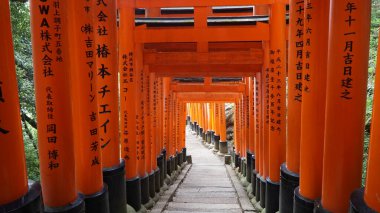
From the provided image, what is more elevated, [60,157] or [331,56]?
[331,56]

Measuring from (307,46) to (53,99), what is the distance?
2888 millimetres

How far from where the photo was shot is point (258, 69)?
322 inches

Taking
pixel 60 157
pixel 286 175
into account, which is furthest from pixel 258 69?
pixel 60 157

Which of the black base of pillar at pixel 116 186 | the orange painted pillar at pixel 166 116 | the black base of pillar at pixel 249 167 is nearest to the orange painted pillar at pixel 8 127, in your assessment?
the black base of pillar at pixel 116 186

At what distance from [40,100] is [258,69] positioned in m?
5.67

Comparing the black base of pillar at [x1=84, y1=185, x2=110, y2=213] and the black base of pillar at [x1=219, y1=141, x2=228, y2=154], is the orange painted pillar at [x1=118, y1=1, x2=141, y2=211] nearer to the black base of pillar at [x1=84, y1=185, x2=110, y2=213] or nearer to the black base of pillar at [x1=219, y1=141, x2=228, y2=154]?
the black base of pillar at [x1=84, y1=185, x2=110, y2=213]

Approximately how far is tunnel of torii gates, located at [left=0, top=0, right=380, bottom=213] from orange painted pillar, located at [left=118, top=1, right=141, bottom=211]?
0.07ft

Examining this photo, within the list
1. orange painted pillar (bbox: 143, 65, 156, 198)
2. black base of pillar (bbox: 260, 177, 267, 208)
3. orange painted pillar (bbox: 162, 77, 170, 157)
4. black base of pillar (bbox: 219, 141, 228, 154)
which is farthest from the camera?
black base of pillar (bbox: 219, 141, 228, 154)

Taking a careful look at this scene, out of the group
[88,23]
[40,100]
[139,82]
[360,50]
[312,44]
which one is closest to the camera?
[360,50]

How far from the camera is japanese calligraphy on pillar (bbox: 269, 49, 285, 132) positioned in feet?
21.3

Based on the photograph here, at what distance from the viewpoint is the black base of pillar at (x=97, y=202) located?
14.2 ft

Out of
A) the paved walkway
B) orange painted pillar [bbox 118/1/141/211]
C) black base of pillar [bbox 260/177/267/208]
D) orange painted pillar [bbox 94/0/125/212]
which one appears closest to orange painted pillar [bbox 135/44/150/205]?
orange painted pillar [bbox 118/1/141/211]

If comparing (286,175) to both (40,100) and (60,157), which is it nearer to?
(60,157)

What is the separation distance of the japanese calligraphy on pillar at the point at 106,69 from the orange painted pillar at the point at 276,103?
9.92 feet
